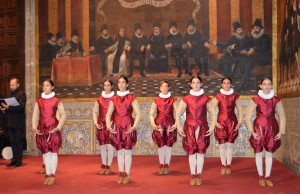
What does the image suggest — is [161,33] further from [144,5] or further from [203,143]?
[203,143]

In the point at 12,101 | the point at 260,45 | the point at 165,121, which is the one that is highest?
the point at 260,45

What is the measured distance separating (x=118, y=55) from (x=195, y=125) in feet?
13.2

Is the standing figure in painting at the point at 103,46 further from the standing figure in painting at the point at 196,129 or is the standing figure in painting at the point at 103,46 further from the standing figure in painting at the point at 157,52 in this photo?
the standing figure in painting at the point at 196,129

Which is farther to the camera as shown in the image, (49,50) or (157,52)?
(49,50)

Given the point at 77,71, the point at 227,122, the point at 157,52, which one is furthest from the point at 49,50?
the point at 227,122

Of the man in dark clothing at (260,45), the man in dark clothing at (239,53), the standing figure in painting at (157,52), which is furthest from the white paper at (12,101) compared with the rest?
the man in dark clothing at (260,45)

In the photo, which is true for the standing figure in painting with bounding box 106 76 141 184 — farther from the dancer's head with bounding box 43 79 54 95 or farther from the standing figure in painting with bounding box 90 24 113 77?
the standing figure in painting with bounding box 90 24 113 77

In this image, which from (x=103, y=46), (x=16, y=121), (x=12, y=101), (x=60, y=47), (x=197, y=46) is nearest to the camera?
(x=12, y=101)

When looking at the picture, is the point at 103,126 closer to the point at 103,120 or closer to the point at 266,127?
the point at 103,120

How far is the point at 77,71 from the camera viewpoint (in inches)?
315

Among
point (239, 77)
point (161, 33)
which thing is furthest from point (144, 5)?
point (239, 77)

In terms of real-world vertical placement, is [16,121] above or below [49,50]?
below

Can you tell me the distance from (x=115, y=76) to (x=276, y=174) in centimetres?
427

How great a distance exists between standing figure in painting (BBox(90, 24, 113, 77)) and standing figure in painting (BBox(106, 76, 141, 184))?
130 inches
